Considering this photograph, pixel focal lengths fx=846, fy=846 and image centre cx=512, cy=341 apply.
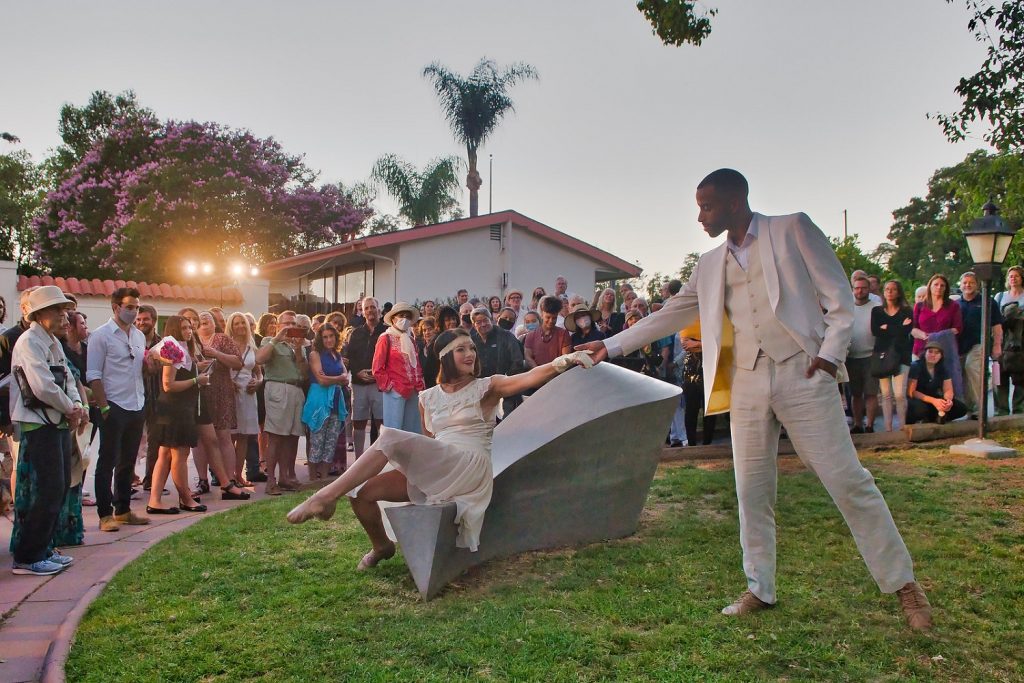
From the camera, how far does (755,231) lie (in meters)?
4.47

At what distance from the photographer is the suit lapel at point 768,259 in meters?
4.30

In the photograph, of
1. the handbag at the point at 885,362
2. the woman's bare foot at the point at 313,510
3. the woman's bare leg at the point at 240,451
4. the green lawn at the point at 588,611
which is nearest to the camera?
the green lawn at the point at 588,611

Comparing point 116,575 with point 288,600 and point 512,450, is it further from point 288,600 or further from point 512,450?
point 512,450

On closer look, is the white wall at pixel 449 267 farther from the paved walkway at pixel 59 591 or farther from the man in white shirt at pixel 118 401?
the man in white shirt at pixel 118 401

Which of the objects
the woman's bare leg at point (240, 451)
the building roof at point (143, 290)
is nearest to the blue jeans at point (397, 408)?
the woman's bare leg at point (240, 451)

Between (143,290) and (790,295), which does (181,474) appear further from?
(143,290)

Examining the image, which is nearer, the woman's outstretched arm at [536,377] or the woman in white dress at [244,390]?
the woman's outstretched arm at [536,377]

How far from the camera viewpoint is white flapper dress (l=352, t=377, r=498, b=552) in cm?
507

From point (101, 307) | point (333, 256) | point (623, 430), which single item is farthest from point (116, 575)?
point (333, 256)

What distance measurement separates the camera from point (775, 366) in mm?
4344

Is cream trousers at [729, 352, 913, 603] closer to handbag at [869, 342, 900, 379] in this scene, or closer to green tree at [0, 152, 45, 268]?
handbag at [869, 342, 900, 379]

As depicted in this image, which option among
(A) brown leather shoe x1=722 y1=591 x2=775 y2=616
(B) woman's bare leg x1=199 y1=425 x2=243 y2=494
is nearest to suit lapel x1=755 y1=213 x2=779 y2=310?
(A) brown leather shoe x1=722 y1=591 x2=775 y2=616

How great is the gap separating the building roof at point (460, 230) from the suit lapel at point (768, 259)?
67.1ft

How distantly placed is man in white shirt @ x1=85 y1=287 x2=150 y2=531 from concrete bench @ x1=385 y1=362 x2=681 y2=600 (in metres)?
3.52
